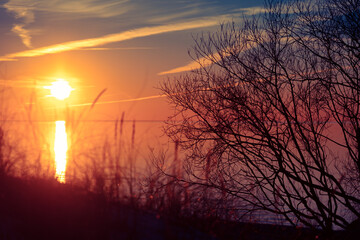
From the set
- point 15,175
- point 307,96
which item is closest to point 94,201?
point 15,175

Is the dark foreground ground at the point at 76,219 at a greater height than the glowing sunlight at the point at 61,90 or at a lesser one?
lesser

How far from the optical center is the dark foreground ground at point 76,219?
3508 millimetres

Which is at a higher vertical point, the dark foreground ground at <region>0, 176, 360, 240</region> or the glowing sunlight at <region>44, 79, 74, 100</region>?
the glowing sunlight at <region>44, 79, 74, 100</region>

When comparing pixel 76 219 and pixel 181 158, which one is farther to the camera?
pixel 181 158

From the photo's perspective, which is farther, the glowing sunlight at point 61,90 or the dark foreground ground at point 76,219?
the glowing sunlight at point 61,90

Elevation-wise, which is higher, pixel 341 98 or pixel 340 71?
pixel 340 71

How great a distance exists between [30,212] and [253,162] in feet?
30.4

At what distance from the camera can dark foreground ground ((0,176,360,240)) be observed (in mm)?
3508

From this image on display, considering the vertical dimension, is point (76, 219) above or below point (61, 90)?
below

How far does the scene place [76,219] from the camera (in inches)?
145

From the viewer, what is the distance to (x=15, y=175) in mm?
4781

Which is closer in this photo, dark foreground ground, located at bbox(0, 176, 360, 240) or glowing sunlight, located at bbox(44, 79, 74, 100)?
dark foreground ground, located at bbox(0, 176, 360, 240)

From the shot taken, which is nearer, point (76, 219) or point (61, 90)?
point (76, 219)

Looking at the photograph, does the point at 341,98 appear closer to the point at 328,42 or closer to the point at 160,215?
the point at 328,42
